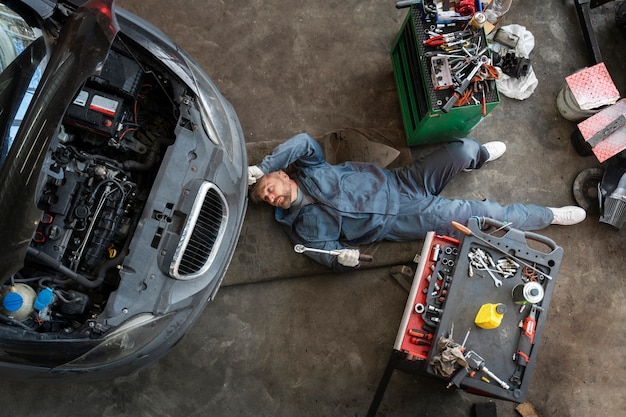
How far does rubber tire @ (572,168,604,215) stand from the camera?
3127 millimetres

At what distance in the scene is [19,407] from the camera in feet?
9.13

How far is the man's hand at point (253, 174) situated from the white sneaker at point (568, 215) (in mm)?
1784

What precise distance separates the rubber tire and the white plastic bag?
2.04ft

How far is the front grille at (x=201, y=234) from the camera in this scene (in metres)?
2.15

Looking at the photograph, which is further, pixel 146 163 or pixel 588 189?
pixel 588 189

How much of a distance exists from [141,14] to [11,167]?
177cm

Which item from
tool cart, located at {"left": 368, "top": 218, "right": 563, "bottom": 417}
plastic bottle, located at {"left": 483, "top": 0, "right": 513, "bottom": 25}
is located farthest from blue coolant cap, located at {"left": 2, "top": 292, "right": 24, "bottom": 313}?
plastic bottle, located at {"left": 483, "top": 0, "right": 513, "bottom": 25}

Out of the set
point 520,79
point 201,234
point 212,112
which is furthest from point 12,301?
point 520,79

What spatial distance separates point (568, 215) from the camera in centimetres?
302

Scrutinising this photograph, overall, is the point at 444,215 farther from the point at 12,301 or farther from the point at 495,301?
the point at 12,301

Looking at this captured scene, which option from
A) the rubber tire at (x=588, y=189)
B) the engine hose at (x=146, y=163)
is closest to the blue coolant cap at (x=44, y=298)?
the engine hose at (x=146, y=163)

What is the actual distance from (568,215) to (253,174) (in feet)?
6.31

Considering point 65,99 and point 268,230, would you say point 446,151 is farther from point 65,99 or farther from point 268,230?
point 65,99

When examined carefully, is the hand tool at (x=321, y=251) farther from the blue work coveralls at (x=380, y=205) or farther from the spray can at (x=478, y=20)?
the spray can at (x=478, y=20)
